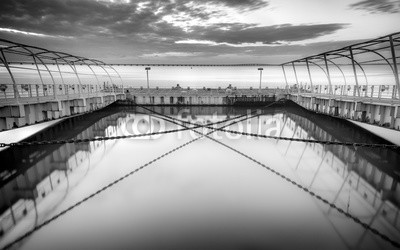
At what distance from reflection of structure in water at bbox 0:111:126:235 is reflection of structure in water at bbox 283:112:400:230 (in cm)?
1549

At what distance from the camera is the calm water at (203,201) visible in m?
8.75

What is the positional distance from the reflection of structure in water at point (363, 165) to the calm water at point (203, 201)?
2.6 inches

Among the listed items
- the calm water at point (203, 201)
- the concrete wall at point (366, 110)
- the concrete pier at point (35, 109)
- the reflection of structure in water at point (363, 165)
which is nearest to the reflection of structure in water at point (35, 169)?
the calm water at point (203, 201)

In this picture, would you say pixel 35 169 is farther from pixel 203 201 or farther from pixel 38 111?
pixel 203 201

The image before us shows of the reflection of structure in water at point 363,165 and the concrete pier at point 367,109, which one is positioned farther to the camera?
the concrete pier at point 367,109

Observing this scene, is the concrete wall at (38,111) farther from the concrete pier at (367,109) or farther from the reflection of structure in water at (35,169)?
the concrete pier at (367,109)

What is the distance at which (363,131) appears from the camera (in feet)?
86.5

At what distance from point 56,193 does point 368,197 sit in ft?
54.8

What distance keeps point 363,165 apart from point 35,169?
23108mm

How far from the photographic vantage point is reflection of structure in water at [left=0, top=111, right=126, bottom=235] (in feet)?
36.8

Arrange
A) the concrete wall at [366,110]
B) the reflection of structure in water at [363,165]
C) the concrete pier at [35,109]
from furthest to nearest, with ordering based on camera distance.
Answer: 1. the concrete pier at [35,109]
2. the concrete wall at [366,110]
3. the reflection of structure in water at [363,165]

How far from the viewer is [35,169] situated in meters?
16.1

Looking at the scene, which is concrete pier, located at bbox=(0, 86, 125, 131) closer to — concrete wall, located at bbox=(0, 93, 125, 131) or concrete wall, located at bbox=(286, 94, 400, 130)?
concrete wall, located at bbox=(0, 93, 125, 131)

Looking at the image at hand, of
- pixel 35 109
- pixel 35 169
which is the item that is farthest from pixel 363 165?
pixel 35 109
